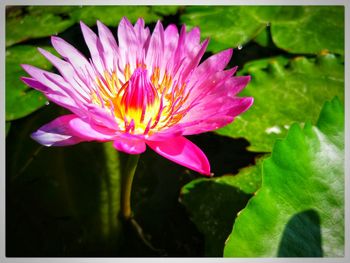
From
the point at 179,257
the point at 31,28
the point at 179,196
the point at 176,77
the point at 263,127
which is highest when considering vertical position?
the point at 31,28

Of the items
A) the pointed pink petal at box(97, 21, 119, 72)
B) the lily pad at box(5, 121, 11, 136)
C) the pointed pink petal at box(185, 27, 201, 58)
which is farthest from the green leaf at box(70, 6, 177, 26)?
the lily pad at box(5, 121, 11, 136)

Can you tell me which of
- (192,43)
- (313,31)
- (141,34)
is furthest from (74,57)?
(313,31)

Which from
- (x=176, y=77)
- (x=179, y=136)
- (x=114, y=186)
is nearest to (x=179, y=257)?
(x=114, y=186)

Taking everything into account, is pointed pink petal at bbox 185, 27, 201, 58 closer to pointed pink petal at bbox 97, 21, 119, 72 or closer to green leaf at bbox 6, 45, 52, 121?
pointed pink petal at bbox 97, 21, 119, 72

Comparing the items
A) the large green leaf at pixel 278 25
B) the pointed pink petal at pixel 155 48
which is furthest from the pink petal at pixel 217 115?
the large green leaf at pixel 278 25

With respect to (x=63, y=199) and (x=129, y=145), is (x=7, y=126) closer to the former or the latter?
(x=63, y=199)

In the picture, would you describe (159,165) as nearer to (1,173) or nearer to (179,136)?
(179,136)
